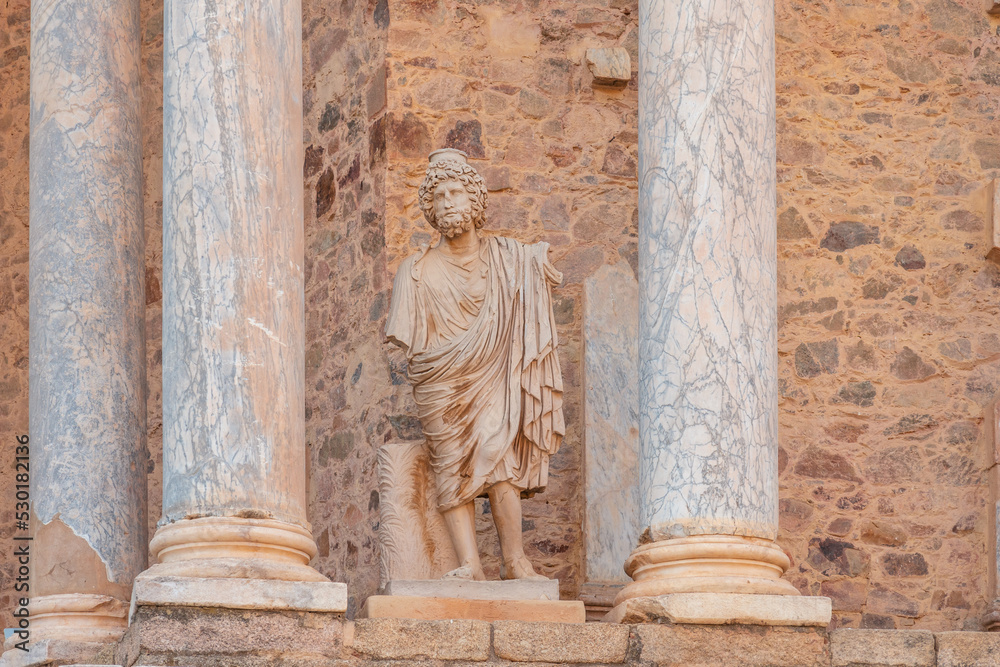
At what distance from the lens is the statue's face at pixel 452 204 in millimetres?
9523

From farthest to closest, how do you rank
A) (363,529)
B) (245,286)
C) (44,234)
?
(363,529), (44,234), (245,286)

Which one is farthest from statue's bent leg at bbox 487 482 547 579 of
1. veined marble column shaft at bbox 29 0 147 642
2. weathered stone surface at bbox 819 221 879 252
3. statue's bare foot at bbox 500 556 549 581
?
weathered stone surface at bbox 819 221 879 252

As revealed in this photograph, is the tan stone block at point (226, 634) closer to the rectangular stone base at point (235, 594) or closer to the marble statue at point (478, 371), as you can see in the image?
the rectangular stone base at point (235, 594)

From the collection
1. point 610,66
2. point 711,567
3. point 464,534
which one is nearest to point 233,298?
point 464,534

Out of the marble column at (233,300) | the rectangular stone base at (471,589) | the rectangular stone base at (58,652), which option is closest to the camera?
the marble column at (233,300)

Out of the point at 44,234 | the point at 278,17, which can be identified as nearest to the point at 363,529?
the point at 44,234

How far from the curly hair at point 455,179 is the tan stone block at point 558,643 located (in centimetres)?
222

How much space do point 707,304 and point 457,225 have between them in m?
1.40

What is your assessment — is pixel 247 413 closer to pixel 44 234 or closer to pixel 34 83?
pixel 44 234

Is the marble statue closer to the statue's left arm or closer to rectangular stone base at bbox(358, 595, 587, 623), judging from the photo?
the statue's left arm

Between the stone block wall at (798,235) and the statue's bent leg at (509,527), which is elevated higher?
the stone block wall at (798,235)

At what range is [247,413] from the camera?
8.58 meters

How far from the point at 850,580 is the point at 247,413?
4.19 meters

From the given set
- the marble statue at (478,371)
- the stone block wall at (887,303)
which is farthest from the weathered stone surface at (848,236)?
the marble statue at (478,371)
